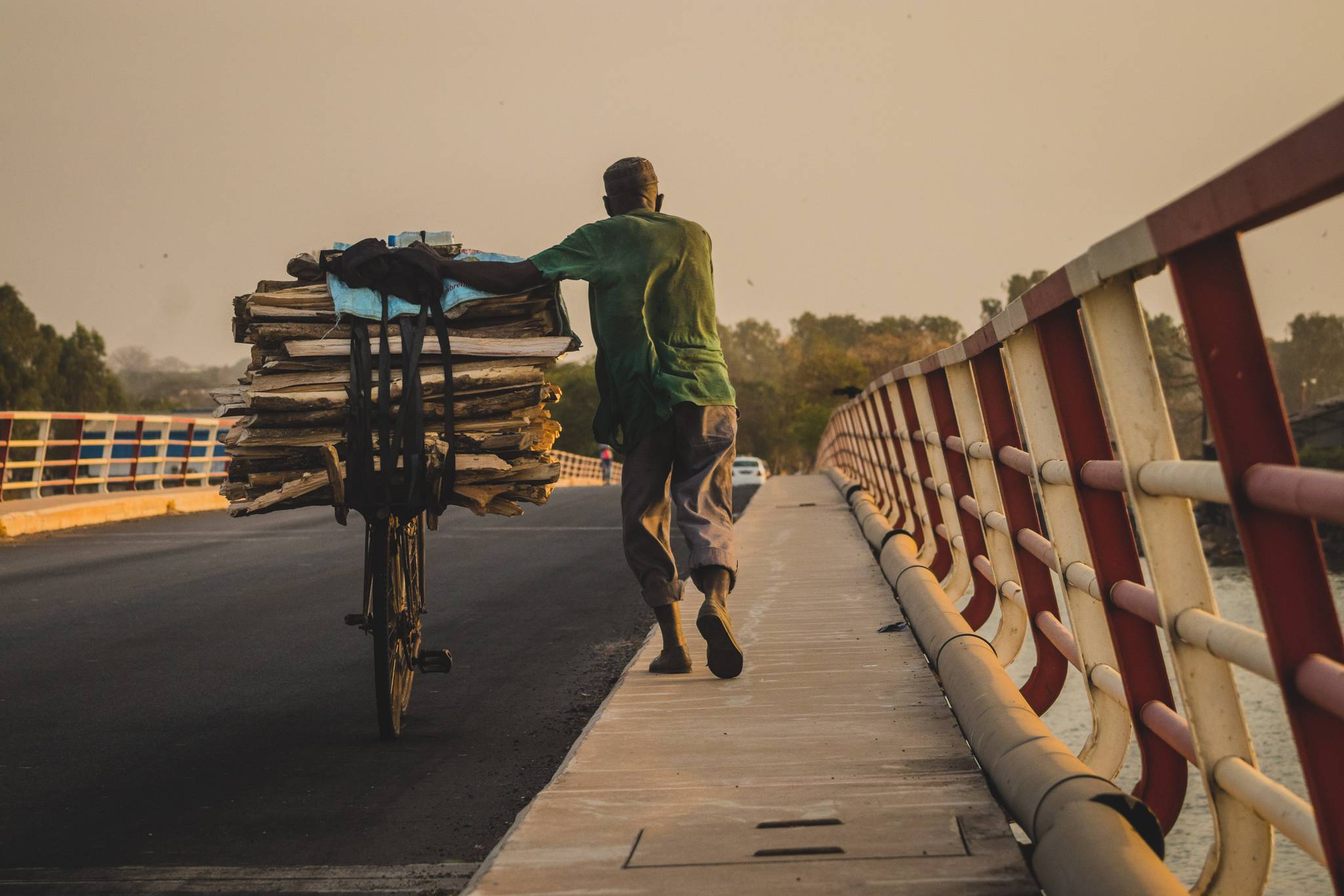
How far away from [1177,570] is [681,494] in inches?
120

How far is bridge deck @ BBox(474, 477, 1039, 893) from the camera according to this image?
312cm

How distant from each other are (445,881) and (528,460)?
1976mm

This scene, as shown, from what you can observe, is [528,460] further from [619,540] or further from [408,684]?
[619,540]

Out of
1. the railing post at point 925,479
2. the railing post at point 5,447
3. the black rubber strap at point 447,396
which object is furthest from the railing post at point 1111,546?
the railing post at point 5,447

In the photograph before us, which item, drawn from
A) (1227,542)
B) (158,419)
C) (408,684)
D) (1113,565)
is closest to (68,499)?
(158,419)

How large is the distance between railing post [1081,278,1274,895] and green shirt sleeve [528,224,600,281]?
8.95 ft

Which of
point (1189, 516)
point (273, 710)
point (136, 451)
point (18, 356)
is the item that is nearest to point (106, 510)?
point (136, 451)

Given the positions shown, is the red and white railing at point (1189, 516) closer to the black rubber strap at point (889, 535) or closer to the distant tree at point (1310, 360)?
the distant tree at point (1310, 360)

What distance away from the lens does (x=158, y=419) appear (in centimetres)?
2330

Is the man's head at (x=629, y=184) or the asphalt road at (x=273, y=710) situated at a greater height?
the man's head at (x=629, y=184)

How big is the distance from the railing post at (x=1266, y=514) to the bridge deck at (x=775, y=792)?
38.9 inches

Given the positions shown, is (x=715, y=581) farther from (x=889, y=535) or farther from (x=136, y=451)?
(x=136, y=451)

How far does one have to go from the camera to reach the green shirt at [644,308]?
5406 millimetres

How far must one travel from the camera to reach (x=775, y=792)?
3.82 meters
